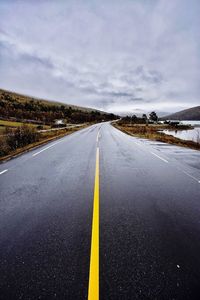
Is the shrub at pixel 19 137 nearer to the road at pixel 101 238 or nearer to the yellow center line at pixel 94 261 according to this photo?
the road at pixel 101 238

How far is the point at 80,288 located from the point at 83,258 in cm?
50

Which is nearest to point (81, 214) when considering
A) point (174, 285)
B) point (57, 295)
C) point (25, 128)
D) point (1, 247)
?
point (1, 247)

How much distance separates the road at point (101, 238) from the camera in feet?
7.38

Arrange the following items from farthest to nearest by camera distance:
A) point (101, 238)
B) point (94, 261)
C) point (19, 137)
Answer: point (19, 137) → point (101, 238) → point (94, 261)

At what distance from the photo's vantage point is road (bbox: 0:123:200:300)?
2.25 meters

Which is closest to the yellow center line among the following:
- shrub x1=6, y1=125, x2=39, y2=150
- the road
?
the road

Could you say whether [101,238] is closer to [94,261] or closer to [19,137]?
[94,261]

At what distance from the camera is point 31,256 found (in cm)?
277

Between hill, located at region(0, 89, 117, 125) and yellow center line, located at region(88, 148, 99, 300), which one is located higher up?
hill, located at region(0, 89, 117, 125)

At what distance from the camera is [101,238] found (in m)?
3.17

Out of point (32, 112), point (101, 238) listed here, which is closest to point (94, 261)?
point (101, 238)

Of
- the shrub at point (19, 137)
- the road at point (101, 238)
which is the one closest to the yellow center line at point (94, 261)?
the road at point (101, 238)

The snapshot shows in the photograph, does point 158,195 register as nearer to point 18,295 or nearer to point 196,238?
point 196,238

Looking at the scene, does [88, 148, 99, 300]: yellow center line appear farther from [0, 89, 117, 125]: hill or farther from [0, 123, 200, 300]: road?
[0, 89, 117, 125]: hill
